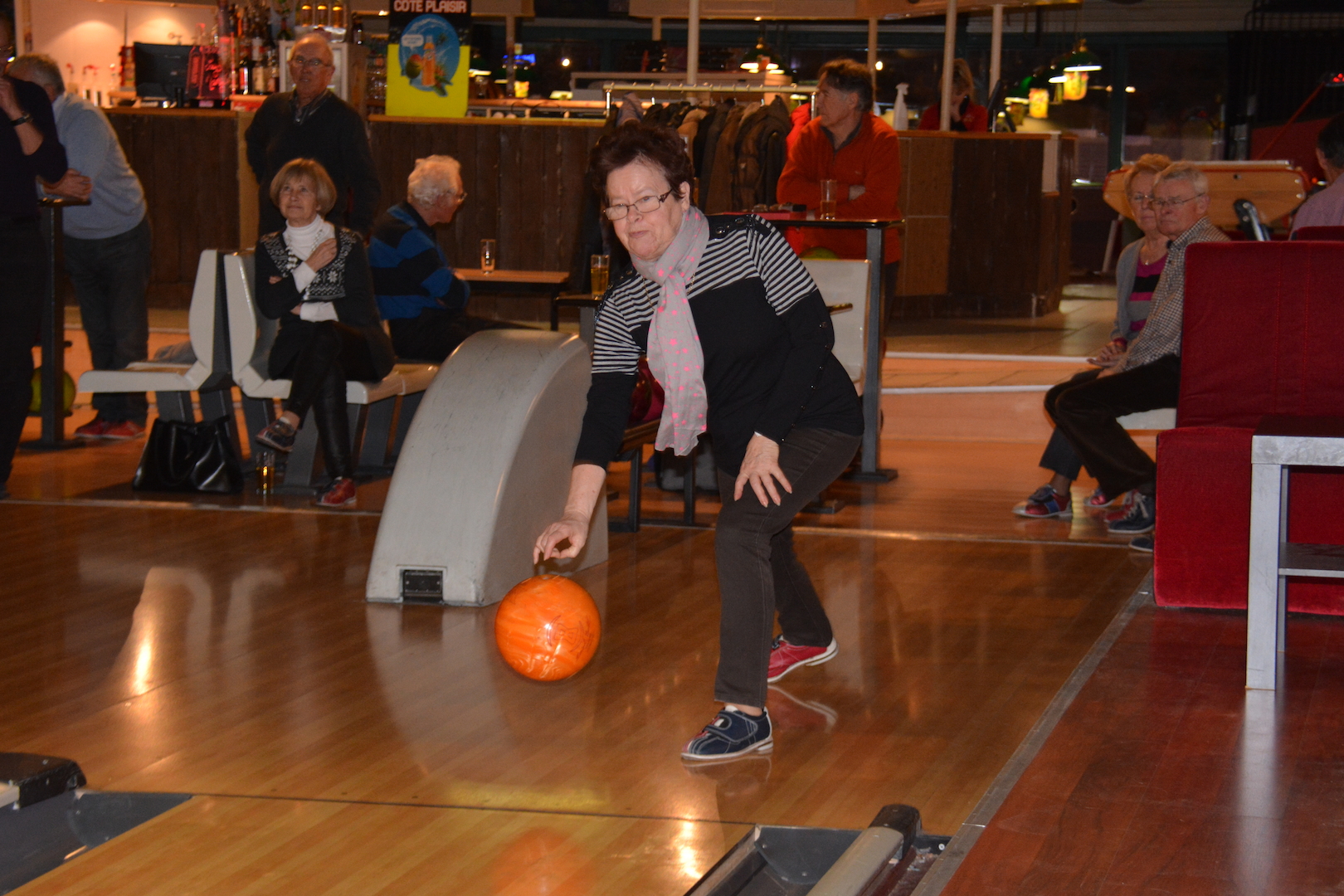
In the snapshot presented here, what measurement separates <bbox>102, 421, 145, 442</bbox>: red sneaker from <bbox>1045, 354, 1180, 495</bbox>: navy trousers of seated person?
4255 millimetres

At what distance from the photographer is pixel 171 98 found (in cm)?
1091

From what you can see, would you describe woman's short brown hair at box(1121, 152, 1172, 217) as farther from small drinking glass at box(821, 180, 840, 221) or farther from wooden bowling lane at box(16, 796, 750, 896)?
wooden bowling lane at box(16, 796, 750, 896)

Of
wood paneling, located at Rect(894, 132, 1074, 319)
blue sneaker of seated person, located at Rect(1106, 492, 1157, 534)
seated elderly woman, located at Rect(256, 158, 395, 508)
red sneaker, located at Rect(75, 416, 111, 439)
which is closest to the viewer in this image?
blue sneaker of seated person, located at Rect(1106, 492, 1157, 534)

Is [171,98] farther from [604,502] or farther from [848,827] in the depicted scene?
[848,827]

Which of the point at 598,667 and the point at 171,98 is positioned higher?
the point at 171,98

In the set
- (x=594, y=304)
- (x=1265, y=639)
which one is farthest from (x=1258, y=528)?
(x=594, y=304)

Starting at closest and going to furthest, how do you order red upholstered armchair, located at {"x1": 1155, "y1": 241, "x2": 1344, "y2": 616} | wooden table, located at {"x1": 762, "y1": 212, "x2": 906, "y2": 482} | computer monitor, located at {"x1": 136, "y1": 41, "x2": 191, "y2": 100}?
red upholstered armchair, located at {"x1": 1155, "y1": 241, "x2": 1344, "y2": 616} → wooden table, located at {"x1": 762, "y1": 212, "x2": 906, "y2": 482} → computer monitor, located at {"x1": 136, "y1": 41, "x2": 191, "y2": 100}

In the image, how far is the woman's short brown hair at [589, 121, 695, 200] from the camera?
9.64 feet

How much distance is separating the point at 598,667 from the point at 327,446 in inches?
90.8

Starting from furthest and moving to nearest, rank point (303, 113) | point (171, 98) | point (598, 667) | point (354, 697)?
point (171, 98), point (303, 113), point (598, 667), point (354, 697)

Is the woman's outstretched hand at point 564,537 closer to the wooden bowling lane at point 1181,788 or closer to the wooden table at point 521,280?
the wooden bowling lane at point 1181,788

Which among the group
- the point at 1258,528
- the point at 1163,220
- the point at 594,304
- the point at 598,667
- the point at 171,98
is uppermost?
the point at 171,98

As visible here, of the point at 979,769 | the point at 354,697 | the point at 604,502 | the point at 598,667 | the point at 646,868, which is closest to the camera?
the point at 646,868

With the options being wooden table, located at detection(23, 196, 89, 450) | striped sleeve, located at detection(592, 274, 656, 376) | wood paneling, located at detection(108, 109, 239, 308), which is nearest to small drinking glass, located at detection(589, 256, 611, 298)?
wooden table, located at detection(23, 196, 89, 450)
